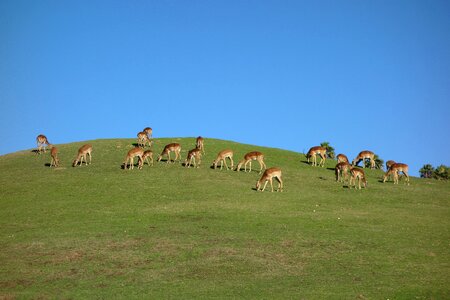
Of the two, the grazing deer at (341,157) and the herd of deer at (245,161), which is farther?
the grazing deer at (341,157)

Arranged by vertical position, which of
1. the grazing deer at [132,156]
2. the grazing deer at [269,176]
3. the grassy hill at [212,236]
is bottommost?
the grassy hill at [212,236]

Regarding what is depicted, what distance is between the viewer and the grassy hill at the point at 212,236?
22.9 meters

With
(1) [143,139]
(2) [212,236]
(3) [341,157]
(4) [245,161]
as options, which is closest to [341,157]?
(3) [341,157]

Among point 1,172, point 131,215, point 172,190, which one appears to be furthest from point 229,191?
point 1,172

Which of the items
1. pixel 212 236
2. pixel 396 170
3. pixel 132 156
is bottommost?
pixel 212 236

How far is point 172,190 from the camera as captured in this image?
39.8m

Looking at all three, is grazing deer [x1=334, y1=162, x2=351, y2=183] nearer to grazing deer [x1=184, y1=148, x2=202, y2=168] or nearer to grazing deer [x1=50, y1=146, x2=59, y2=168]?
grazing deer [x1=184, y1=148, x2=202, y2=168]

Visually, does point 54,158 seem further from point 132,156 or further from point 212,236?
point 212,236

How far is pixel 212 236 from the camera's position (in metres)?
29.2

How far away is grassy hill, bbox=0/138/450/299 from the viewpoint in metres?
22.9

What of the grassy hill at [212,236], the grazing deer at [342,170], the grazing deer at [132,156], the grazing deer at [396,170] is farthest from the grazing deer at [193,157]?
the grazing deer at [396,170]

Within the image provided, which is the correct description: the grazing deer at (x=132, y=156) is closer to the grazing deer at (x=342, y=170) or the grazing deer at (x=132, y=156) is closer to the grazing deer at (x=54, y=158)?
the grazing deer at (x=54, y=158)

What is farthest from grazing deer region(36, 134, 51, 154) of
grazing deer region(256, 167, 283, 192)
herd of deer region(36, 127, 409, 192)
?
grazing deer region(256, 167, 283, 192)

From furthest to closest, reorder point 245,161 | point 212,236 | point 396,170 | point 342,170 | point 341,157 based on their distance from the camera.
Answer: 1. point 341,157
2. point 245,161
3. point 396,170
4. point 342,170
5. point 212,236
